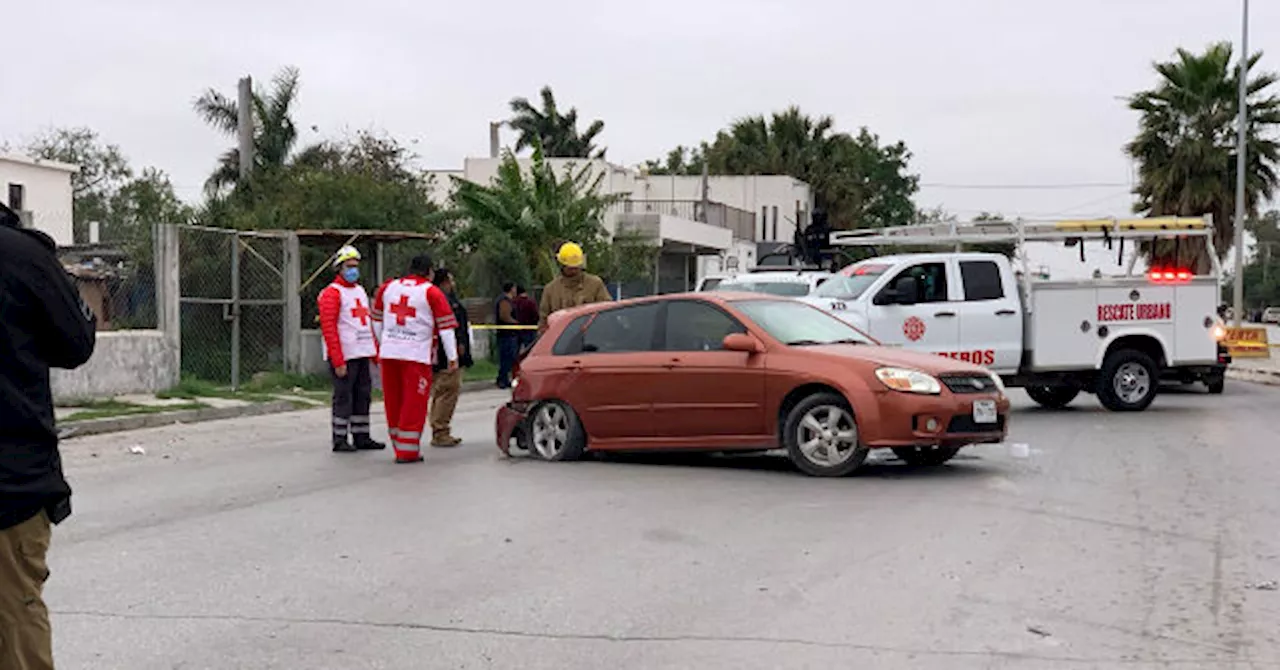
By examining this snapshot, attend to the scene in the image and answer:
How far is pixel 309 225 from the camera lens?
24.4 metres

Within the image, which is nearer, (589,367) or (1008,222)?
(589,367)

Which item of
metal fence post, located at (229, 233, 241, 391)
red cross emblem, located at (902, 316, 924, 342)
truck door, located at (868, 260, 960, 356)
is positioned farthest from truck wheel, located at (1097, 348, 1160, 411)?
metal fence post, located at (229, 233, 241, 391)

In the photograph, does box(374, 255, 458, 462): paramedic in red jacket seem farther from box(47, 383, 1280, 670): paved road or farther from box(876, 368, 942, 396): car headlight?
box(876, 368, 942, 396): car headlight

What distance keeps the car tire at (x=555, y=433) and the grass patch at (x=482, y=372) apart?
1210cm

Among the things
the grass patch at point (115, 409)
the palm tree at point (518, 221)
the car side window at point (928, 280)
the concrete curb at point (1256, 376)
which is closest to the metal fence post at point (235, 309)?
the grass patch at point (115, 409)

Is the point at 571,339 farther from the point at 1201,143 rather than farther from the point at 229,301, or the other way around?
the point at 1201,143

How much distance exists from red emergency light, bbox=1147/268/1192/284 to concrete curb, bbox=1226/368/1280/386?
27.6 feet

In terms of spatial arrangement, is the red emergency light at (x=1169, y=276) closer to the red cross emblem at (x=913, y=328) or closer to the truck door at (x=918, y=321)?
the truck door at (x=918, y=321)

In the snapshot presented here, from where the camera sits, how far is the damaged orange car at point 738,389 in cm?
998

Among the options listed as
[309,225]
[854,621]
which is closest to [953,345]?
[854,621]

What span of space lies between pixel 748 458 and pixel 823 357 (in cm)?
173

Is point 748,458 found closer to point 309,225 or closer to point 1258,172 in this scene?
point 309,225

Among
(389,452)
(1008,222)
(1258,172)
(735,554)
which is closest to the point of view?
(735,554)

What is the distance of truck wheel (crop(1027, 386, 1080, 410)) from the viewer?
57.0 ft
